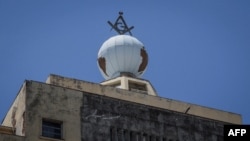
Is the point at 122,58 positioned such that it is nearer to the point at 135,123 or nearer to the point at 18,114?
the point at 135,123

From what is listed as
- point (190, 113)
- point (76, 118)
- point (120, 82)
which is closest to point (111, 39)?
point (120, 82)

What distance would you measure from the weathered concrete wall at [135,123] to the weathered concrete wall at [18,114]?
2.78 metres

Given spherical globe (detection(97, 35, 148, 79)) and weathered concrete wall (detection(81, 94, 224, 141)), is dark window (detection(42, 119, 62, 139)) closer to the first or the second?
weathered concrete wall (detection(81, 94, 224, 141))

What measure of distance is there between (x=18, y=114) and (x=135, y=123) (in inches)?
211

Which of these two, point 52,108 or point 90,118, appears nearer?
point 52,108

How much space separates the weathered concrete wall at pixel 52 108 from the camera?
51.1m

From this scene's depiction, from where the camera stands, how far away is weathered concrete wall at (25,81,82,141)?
168 ft

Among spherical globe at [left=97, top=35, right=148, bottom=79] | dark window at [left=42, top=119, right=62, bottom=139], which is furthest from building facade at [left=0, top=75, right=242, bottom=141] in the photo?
spherical globe at [left=97, top=35, right=148, bottom=79]

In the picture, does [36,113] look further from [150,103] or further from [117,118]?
[150,103]


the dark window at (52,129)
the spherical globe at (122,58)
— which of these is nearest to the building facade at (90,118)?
the dark window at (52,129)

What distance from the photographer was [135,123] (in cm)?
5353

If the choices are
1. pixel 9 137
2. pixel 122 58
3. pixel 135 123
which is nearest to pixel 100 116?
pixel 135 123

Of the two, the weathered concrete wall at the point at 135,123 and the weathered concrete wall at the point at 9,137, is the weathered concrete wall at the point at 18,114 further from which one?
the weathered concrete wall at the point at 135,123

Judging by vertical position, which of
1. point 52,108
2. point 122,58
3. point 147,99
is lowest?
point 52,108
